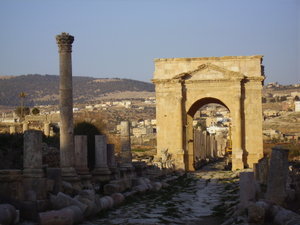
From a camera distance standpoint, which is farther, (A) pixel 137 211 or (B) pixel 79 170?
(B) pixel 79 170

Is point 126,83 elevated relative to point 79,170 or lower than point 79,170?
elevated

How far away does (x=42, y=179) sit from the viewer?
12797mm

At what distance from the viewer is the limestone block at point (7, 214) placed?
10.5 m

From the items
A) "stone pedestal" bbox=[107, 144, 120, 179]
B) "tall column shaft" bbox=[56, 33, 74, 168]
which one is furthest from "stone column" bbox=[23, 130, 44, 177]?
"stone pedestal" bbox=[107, 144, 120, 179]

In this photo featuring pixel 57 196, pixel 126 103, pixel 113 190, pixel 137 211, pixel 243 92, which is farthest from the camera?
pixel 126 103

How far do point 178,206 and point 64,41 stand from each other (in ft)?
16.0

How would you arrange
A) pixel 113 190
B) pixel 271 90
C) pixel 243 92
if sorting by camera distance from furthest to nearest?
pixel 271 90 → pixel 243 92 → pixel 113 190

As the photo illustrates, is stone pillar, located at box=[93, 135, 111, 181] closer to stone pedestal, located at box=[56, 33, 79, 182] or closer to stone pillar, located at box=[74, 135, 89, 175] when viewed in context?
stone pillar, located at box=[74, 135, 89, 175]

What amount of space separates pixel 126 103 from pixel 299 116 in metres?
59.1

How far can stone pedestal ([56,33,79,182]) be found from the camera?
16031 mm

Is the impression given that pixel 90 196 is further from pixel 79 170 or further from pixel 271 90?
pixel 271 90

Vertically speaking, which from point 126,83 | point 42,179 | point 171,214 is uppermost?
point 126,83

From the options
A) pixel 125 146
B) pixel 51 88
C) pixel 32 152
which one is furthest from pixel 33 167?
pixel 51 88

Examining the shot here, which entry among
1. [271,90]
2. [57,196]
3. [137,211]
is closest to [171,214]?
[137,211]
